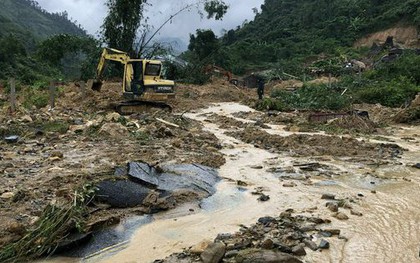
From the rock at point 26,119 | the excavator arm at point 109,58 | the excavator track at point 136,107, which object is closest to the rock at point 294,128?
the excavator track at point 136,107

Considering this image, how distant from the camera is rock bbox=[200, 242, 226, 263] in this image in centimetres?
449

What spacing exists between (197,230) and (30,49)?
214ft

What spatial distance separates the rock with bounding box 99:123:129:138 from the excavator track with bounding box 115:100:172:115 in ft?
16.8

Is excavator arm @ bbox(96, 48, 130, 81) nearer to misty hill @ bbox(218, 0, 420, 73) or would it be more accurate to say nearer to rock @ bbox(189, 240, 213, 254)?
rock @ bbox(189, 240, 213, 254)

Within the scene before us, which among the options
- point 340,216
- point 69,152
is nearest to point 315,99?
point 69,152

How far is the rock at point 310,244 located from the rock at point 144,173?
276 centimetres

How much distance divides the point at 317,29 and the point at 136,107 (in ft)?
162

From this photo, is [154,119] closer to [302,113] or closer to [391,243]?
[302,113]

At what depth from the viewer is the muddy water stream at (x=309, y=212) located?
5.00m

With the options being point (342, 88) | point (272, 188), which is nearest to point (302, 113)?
point (342, 88)

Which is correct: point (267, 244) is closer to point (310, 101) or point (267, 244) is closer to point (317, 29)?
point (310, 101)

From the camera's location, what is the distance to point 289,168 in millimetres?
9172

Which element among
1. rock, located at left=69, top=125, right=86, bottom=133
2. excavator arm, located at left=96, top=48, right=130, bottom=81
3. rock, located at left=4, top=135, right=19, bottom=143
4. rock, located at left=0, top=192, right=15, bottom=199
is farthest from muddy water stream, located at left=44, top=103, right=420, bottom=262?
excavator arm, located at left=96, top=48, right=130, bottom=81

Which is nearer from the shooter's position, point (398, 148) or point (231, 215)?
point (231, 215)
